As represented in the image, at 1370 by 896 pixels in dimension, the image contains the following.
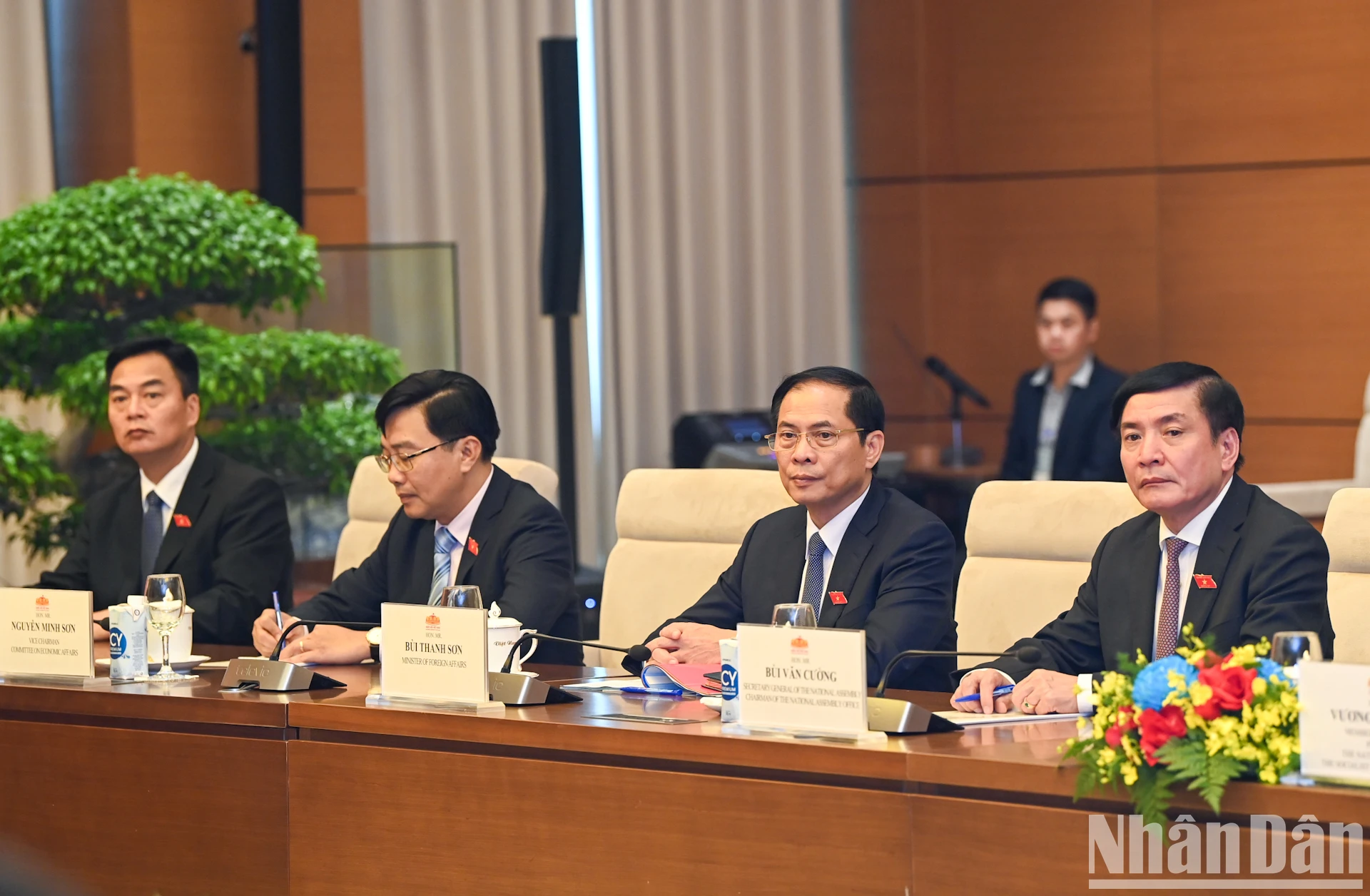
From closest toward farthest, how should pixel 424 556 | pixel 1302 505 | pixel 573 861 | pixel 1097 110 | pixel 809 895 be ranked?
pixel 809 895, pixel 573 861, pixel 424 556, pixel 1302 505, pixel 1097 110

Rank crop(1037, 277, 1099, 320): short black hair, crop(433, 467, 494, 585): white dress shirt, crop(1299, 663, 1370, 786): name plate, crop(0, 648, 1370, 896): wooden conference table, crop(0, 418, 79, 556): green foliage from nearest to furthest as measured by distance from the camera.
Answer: crop(1299, 663, 1370, 786): name plate, crop(0, 648, 1370, 896): wooden conference table, crop(433, 467, 494, 585): white dress shirt, crop(0, 418, 79, 556): green foliage, crop(1037, 277, 1099, 320): short black hair

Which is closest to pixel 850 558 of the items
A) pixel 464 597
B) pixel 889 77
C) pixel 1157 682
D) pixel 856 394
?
pixel 856 394

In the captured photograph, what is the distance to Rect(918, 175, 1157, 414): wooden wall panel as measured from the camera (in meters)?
6.11

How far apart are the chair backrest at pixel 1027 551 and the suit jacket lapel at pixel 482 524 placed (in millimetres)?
929

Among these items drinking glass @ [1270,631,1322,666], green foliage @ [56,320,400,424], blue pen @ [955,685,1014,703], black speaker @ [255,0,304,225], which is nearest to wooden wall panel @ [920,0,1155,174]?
black speaker @ [255,0,304,225]

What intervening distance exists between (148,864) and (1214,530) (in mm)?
1777

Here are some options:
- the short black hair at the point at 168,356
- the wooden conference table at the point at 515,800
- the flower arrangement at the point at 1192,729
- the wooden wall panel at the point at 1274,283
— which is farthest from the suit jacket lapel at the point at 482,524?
the wooden wall panel at the point at 1274,283

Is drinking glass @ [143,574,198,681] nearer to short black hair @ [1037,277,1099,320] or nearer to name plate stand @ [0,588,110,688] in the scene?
Result: name plate stand @ [0,588,110,688]

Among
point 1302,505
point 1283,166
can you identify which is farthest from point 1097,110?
point 1302,505

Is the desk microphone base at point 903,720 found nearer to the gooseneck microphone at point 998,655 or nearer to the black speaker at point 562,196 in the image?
the gooseneck microphone at point 998,655

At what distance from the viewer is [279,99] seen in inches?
241

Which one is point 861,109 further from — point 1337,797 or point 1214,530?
point 1337,797

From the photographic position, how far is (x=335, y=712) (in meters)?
2.55

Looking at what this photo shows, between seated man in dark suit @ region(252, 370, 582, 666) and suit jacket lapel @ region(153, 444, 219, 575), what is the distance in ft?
1.39
